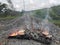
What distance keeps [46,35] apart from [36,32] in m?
0.43

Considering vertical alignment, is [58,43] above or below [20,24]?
below

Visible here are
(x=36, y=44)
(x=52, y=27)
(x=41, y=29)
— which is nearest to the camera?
(x=36, y=44)

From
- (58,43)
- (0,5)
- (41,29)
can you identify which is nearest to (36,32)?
(41,29)

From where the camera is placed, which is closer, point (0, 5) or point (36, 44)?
point (36, 44)

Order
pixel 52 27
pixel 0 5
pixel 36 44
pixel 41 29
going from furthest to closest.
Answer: pixel 0 5 → pixel 52 27 → pixel 41 29 → pixel 36 44

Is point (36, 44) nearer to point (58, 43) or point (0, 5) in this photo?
point (58, 43)

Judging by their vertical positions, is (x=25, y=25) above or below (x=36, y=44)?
above

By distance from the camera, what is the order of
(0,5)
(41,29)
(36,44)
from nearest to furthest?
1. (36,44)
2. (41,29)
3. (0,5)

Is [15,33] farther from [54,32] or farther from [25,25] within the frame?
[54,32]

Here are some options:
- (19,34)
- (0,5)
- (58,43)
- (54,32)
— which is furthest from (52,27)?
(0,5)

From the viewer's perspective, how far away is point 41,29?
32.6 ft

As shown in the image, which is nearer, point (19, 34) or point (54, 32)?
point (19, 34)

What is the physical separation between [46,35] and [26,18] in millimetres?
1639

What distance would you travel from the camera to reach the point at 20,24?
10.5 m
